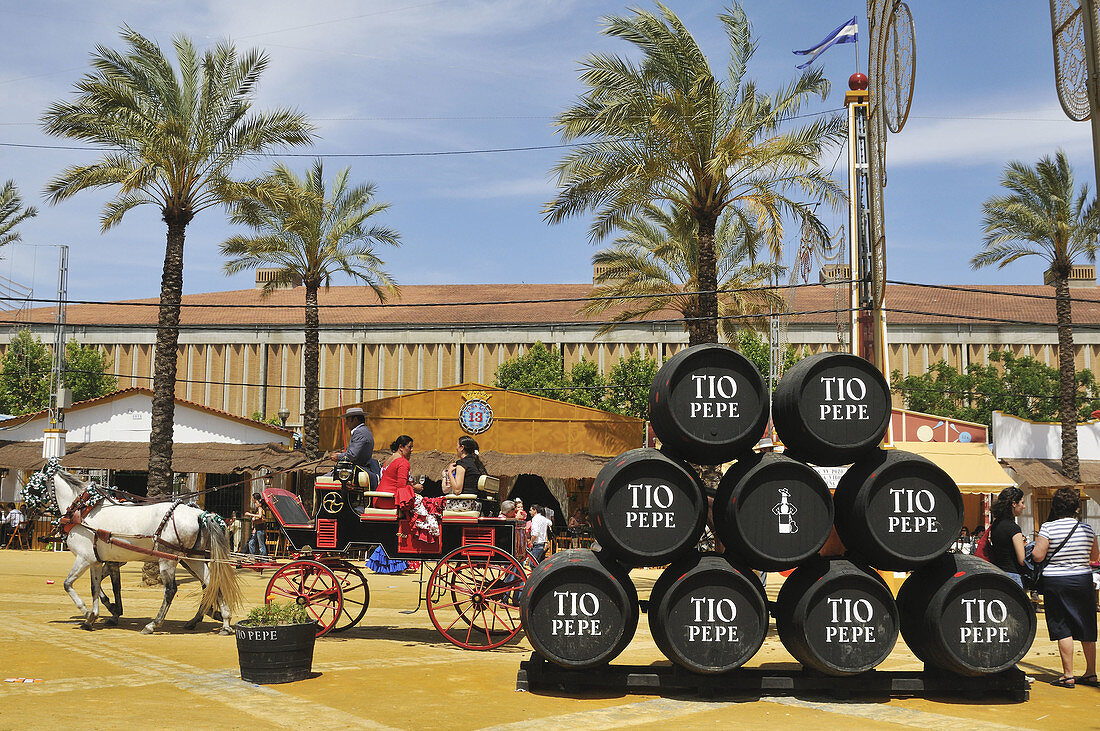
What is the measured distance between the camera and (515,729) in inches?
273

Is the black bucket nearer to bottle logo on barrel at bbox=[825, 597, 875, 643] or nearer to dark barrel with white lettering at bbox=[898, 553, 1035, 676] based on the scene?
bottle logo on barrel at bbox=[825, 597, 875, 643]

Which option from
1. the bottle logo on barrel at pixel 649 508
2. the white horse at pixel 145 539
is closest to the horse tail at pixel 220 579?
the white horse at pixel 145 539

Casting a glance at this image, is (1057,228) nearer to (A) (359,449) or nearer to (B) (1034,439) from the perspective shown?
(B) (1034,439)

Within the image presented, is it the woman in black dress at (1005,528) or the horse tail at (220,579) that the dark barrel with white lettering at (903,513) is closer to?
the woman in black dress at (1005,528)

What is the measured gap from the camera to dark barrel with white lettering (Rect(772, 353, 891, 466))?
8461 millimetres

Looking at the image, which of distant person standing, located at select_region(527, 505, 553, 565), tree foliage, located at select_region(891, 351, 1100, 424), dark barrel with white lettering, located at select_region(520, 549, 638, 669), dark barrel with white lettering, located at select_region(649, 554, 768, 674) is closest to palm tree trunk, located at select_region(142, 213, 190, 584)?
distant person standing, located at select_region(527, 505, 553, 565)

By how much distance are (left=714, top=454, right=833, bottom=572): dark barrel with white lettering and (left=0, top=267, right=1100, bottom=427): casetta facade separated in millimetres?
47162

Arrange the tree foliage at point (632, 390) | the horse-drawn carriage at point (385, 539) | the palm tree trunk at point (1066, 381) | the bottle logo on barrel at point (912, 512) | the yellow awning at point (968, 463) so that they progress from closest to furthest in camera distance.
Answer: the bottle logo on barrel at point (912, 512) < the horse-drawn carriage at point (385, 539) < the yellow awning at point (968, 463) < the palm tree trunk at point (1066, 381) < the tree foliage at point (632, 390)

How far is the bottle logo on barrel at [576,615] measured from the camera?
8.15 metres

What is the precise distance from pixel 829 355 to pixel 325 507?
20.0 feet

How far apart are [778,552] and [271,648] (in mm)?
4495

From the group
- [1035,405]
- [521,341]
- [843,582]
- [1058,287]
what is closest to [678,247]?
[1058,287]

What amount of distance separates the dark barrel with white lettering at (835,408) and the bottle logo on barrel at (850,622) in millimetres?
1216

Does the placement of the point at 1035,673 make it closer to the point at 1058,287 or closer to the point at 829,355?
the point at 829,355
